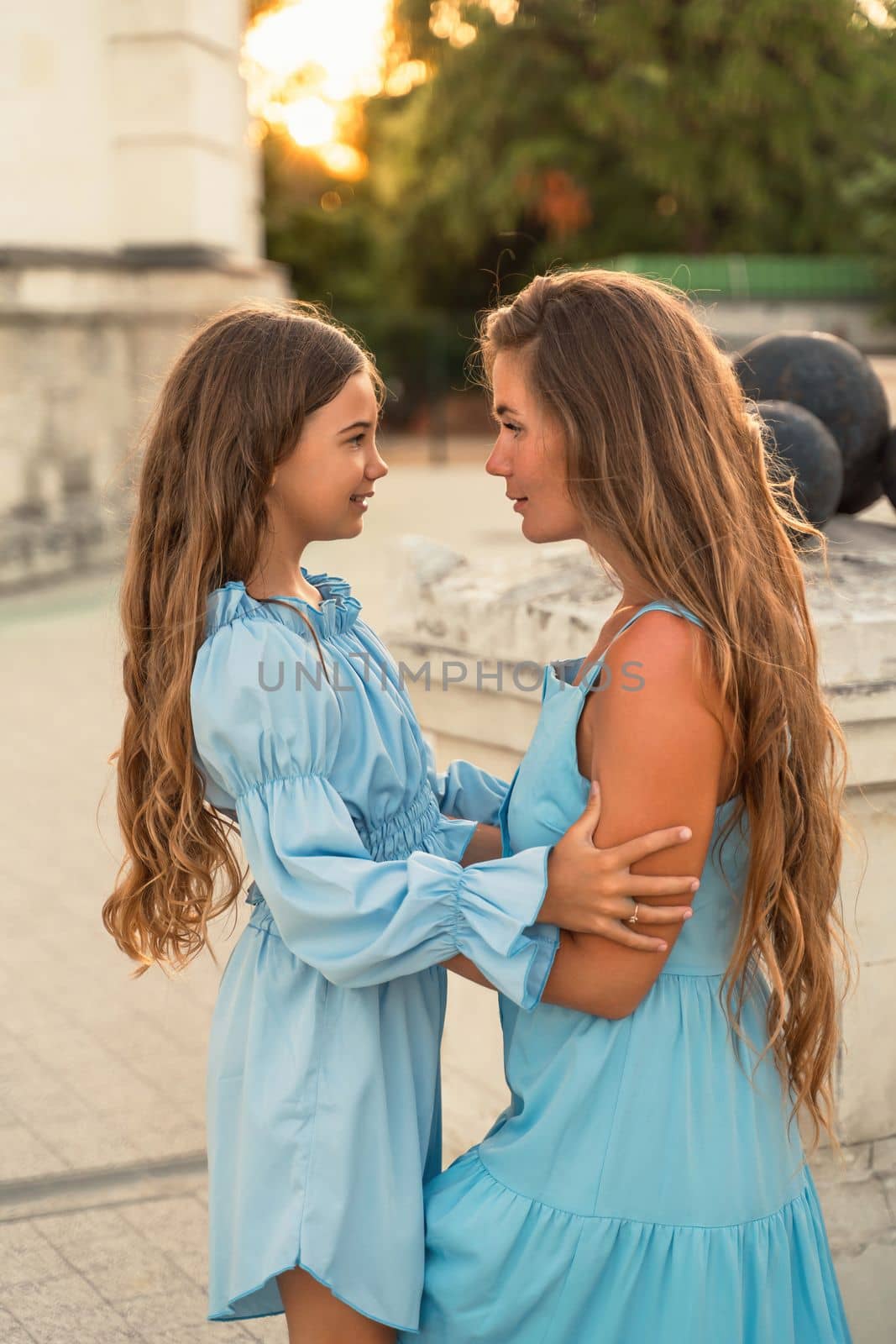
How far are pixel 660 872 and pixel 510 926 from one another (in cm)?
19

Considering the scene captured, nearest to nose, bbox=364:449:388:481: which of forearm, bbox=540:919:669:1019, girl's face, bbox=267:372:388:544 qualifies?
girl's face, bbox=267:372:388:544

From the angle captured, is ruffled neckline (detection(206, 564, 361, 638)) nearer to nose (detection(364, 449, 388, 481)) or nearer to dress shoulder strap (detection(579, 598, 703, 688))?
nose (detection(364, 449, 388, 481))

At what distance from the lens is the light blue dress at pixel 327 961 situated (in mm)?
1688

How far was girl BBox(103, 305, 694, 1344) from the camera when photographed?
66.5 inches

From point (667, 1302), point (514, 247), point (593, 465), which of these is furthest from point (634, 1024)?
point (514, 247)

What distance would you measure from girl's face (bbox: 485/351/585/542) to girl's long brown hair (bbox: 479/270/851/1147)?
2 centimetres

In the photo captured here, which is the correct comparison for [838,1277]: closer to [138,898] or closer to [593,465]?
[138,898]

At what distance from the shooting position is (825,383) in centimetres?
304

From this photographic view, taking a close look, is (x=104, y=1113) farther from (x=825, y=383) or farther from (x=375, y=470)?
(x=825, y=383)

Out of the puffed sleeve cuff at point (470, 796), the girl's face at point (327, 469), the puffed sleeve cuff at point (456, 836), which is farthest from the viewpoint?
the puffed sleeve cuff at point (470, 796)

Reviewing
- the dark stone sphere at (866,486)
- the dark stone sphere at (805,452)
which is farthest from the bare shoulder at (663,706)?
the dark stone sphere at (866,486)

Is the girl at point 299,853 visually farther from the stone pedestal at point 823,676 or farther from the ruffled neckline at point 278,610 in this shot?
the stone pedestal at point 823,676

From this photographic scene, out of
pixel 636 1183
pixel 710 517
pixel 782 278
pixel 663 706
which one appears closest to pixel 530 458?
pixel 710 517

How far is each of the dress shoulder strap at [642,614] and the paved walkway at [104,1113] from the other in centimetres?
88
